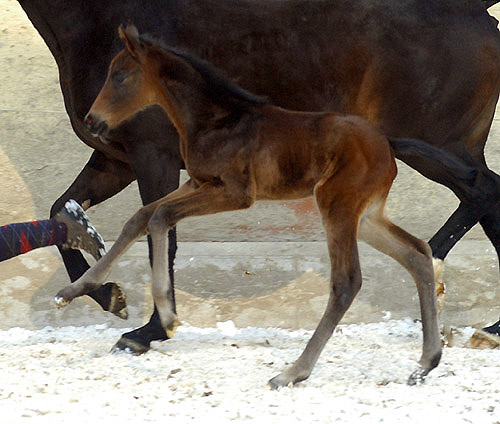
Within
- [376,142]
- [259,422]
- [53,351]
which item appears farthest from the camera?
[53,351]

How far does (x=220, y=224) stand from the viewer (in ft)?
23.0

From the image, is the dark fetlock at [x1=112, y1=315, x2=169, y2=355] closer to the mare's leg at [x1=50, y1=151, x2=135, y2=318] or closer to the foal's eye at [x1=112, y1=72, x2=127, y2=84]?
the mare's leg at [x1=50, y1=151, x2=135, y2=318]

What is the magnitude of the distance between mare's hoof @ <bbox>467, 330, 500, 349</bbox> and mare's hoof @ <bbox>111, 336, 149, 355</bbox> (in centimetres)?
169

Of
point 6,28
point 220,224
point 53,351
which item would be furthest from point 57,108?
point 53,351

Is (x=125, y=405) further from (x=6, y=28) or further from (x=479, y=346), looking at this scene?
(x=6, y=28)

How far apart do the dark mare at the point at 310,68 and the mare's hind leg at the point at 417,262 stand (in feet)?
3.19

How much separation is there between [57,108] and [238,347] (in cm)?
444

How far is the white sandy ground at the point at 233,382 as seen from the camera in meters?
3.50

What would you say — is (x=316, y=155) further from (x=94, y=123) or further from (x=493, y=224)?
(x=493, y=224)

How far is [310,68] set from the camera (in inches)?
188

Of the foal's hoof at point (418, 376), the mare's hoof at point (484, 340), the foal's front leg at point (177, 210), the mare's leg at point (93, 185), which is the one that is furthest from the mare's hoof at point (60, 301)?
the mare's hoof at point (484, 340)

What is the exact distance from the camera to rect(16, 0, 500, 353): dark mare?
15.2 ft

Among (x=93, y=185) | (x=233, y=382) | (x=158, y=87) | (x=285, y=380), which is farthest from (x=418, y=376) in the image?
(x=93, y=185)

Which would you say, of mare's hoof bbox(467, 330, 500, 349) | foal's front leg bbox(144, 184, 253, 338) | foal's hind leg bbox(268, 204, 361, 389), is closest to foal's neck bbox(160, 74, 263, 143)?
foal's front leg bbox(144, 184, 253, 338)
